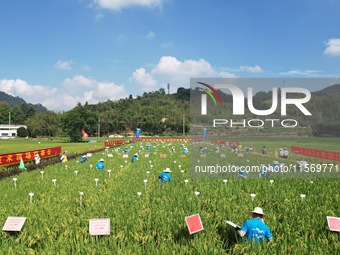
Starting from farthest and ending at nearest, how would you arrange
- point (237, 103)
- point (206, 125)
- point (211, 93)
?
1. point (206, 125)
2. point (211, 93)
3. point (237, 103)

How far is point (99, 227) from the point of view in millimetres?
6266

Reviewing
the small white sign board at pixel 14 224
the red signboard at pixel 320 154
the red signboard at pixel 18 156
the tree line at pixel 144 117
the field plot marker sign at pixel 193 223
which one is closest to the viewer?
the field plot marker sign at pixel 193 223

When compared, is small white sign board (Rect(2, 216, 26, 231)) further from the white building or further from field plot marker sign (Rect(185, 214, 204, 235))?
the white building

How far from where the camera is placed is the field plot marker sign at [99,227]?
619 cm

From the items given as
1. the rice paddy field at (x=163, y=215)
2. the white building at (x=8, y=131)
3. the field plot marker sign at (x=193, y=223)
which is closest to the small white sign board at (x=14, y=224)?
the rice paddy field at (x=163, y=215)

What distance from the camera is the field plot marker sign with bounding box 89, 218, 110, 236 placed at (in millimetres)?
6191

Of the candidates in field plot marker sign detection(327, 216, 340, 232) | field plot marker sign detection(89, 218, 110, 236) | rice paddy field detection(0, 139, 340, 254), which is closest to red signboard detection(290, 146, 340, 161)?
rice paddy field detection(0, 139, 340, 254)

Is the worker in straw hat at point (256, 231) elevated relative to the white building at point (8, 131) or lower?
elevated

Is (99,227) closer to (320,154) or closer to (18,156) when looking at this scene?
(18,156)

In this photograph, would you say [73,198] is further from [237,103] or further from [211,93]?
[211,93]

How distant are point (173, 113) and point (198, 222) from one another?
107m

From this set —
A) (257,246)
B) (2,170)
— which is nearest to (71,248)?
(257,246)

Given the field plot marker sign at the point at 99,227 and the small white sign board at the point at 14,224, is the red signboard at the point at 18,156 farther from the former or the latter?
the field plot marker sign at the point at 99,227

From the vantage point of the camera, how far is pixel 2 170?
1817 cm
